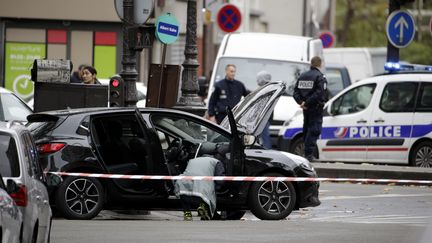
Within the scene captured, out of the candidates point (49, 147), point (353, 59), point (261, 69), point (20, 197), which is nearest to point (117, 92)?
point (49, 147)

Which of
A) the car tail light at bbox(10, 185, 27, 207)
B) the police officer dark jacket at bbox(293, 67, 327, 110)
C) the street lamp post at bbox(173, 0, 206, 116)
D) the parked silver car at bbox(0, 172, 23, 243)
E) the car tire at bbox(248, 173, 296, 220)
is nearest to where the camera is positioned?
the parked silver car at bbox(0, 172, 23, 243)

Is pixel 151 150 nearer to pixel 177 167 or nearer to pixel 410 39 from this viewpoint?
pixel 177 167

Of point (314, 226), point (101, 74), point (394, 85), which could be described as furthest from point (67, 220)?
point (101, 74)

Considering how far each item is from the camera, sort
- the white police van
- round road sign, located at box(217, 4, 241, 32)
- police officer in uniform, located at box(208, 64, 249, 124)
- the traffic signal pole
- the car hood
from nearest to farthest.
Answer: the car hood < the white police van < police officer in uniform, located at box(208, 64, 249, 124) < the traffic signal pole < round road sign, located at box(217, 4, 241, 32)

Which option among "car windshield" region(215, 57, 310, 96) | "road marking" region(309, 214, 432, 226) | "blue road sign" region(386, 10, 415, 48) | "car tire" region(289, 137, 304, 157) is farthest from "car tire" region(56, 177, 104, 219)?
"car windshield" region(215, 57, 310, 96)

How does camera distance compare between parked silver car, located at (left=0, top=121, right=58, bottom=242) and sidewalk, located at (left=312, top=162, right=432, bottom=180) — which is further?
sidewalk, located at (left=312, top=162, right=432, bottom=180)

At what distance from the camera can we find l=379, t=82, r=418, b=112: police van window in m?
23.7

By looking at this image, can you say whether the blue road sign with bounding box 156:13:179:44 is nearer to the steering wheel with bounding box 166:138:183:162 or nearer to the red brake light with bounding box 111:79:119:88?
the red brake light with bounding box 111:79:119:88

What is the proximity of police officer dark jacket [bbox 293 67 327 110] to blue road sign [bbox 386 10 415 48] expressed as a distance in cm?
271

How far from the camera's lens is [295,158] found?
16000 millimetres

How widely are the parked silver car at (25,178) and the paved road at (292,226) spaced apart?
1605 millimetres

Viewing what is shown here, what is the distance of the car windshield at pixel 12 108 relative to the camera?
65.9ft

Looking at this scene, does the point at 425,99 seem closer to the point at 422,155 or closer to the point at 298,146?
the point at 422,155

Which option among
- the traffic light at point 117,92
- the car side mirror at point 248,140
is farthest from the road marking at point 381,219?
the traffic light at point 117,92
